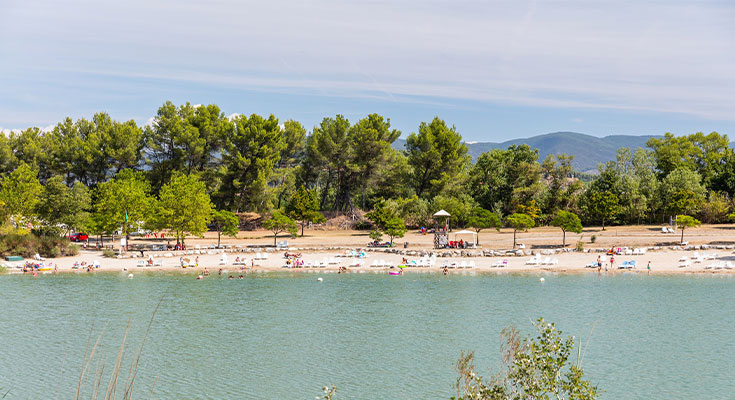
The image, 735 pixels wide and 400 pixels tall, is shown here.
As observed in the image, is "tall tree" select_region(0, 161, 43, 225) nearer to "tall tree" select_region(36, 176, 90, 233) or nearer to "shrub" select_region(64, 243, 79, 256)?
"tall tree" select_region(36, 176, 90, 233)

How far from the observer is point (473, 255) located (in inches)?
2149

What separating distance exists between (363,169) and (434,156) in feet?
29.6

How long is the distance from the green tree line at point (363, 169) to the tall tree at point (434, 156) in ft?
0.45

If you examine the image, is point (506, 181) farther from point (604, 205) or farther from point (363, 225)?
Answer: point (363, 225)

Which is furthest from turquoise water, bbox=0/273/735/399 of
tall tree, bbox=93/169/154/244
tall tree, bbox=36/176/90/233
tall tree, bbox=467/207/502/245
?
tall tree, bbox=467/207/502/245

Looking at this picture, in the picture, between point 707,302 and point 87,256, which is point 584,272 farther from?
point 87,256

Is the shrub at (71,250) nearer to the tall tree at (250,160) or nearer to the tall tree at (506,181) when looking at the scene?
the tall tree at (250,160)

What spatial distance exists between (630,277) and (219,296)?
98.0 feet

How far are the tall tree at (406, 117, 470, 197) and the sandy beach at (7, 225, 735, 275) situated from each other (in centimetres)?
1338

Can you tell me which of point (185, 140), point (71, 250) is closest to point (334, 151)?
point (185, 140)

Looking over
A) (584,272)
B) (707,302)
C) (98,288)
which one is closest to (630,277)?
(584,272)

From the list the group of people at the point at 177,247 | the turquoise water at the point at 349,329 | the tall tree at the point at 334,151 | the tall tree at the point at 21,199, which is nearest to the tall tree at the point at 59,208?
the tall tree at the point at 21,199

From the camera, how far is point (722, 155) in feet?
256

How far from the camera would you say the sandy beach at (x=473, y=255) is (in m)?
49.2
